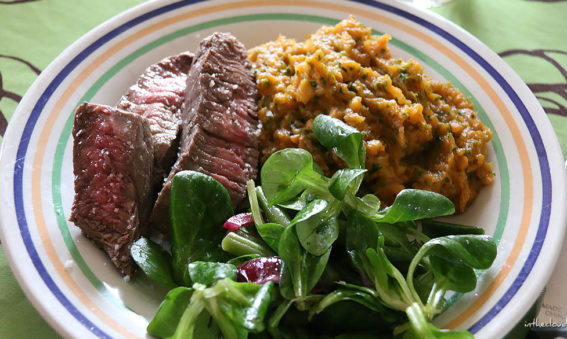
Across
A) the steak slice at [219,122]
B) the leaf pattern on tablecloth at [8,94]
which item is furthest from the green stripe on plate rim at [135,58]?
the leaf pattern on tablecloth at [8,94]

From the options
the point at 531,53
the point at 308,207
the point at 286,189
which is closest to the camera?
the point at 308,207

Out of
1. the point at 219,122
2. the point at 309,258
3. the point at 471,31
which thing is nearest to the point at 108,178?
the point at 219,122

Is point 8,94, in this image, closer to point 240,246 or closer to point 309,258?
point 240,246

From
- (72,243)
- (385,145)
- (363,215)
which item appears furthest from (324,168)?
(72,243)

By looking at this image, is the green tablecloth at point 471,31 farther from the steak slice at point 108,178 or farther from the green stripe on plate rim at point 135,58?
the steak slice at point 108,178

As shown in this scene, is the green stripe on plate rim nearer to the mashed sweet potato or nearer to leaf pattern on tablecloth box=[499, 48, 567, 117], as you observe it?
the mashed sweet potato

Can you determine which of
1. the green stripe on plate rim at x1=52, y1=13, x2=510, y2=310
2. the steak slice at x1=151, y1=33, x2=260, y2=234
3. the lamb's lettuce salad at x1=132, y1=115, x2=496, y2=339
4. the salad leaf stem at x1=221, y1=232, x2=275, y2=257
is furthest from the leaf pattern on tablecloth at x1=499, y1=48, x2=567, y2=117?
the salad leaf stem at x1=221, y1=232, x2=275, y2=257

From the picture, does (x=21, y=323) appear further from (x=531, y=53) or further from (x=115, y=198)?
(x=531, y=53)
